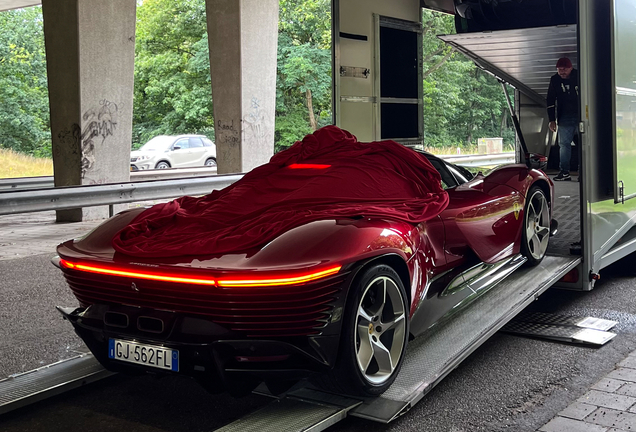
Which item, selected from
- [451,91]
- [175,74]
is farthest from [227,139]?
[175,74]

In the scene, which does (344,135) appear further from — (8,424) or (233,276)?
(8,424)

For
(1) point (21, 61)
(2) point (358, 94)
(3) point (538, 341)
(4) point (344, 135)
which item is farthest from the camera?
(1) point (21, 61)

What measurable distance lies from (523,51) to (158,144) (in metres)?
23.2

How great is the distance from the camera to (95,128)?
1287 centimetres

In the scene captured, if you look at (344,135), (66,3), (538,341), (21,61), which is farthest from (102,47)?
(21,61)

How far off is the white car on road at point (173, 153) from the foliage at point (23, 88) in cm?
1362

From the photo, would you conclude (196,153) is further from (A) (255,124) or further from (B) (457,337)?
(B) (457,337)

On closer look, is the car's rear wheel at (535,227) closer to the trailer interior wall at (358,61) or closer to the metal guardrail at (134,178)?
the trailer interior wall at (358,61)

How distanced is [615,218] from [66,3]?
402 inches

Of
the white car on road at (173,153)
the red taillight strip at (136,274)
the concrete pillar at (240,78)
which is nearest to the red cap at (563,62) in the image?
the red taillight strip at (136,274)

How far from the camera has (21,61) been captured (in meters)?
42.3

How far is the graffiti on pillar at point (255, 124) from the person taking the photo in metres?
15.3

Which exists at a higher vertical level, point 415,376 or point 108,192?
point 108,192

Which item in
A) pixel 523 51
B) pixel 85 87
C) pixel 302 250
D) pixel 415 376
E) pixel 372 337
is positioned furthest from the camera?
pixel 85 87
